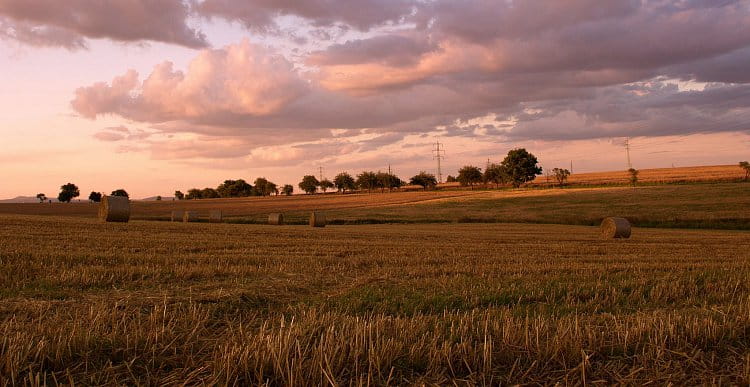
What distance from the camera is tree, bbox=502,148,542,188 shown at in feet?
406

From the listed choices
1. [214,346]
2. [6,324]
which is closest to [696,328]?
[214,346]

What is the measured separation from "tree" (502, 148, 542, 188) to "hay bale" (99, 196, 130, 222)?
10570 centimetres

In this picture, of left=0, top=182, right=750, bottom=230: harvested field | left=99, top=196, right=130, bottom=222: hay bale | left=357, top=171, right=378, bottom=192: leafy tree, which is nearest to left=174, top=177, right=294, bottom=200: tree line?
left=357, top=171, right=378, bottom=192: leafy tree

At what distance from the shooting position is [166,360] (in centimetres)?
367

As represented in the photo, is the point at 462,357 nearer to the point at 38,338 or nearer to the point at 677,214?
the point at 38,338

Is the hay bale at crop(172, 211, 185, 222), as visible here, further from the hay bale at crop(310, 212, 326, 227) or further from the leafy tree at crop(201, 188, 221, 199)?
the leafy tree at crop(201, 188, 221, 199)

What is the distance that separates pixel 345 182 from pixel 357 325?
154m

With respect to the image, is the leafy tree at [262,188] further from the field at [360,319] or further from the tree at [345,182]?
the field at [360,319]

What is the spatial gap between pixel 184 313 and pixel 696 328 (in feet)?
16.2

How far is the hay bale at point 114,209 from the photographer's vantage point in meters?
28.9

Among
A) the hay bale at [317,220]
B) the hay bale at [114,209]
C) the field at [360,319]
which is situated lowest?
the hay bale at [317,220]

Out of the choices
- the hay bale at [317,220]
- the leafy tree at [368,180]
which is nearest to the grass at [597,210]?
the hay bale at [317,220]

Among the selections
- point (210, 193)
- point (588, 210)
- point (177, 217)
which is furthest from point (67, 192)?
point (588, 210)

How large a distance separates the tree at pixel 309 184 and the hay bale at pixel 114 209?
142 m
